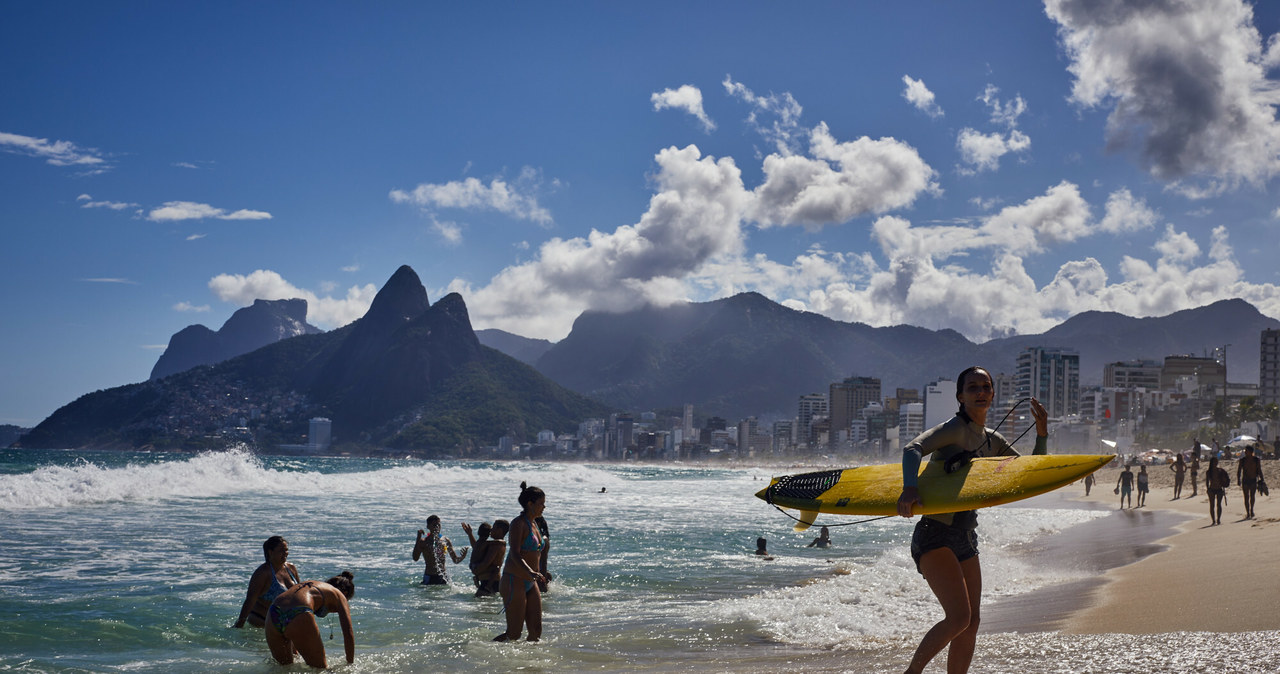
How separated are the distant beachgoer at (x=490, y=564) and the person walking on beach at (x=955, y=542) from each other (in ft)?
27.2

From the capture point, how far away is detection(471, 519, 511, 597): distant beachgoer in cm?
1208

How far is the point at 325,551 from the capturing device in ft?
55.3

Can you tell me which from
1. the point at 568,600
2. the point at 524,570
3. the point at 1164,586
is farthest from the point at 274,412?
the point at 1164,586

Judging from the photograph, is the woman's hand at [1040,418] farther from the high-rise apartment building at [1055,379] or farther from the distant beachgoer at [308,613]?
the high-rise apartment building at [1055,379]

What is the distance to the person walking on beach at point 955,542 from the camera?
4.39 meters

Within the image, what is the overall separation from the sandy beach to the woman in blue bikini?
15.1 ft

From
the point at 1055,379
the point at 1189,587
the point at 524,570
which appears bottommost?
the point at 1189,587

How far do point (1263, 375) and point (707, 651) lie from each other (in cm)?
15865

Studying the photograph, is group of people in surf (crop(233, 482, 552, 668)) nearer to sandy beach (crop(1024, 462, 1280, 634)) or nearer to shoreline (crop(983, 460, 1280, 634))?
shoreline (crop(983, 460, 1280, 634))

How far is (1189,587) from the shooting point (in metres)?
9.36

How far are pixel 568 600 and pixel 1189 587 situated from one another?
728 cm

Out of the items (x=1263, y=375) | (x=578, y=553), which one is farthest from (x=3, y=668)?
(x=1263, y=375)

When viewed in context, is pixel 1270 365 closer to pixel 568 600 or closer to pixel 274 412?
pixel 568 600

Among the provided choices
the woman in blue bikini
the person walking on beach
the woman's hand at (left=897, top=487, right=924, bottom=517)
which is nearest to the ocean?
the woman in blue bikini
